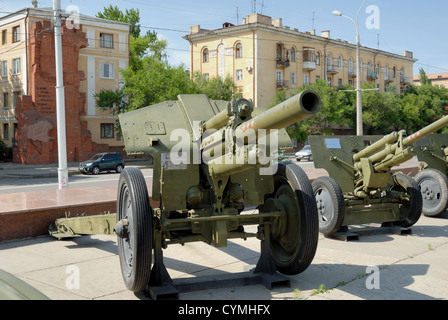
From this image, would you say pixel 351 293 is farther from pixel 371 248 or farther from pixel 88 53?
pixel 88 53

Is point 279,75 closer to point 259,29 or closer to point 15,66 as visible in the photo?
point 259,29

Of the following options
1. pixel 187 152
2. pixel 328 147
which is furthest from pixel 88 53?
pixel 187 152

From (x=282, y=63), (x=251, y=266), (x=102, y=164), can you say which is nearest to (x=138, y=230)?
(x=251, y=266)

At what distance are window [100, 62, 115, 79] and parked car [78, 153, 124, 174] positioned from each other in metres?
12.4

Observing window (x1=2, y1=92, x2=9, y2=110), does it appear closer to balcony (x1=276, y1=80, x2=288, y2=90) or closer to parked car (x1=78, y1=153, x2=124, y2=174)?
parked car (x1=78, y1=153, x2=124, y2=174)

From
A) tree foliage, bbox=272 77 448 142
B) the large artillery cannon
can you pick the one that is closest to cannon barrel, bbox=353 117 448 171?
the large artillery cannon

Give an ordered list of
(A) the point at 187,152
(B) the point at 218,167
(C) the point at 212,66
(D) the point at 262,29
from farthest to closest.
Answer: (C) the point at 212,66 < (D) the point at 262,29 < (A) the point at 187,152 < (B) the point at 218,167

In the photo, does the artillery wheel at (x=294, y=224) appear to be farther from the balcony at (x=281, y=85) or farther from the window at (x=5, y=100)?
the balcony at (x=281, y=85)

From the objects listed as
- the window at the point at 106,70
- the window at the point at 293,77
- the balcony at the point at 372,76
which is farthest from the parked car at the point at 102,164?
the balcony at the point at 372,76

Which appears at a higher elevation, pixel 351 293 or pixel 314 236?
pixel 314 236

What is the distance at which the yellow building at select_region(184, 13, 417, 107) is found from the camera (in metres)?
43.8

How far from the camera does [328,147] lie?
877cm

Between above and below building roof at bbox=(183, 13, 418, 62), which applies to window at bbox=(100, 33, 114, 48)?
below
